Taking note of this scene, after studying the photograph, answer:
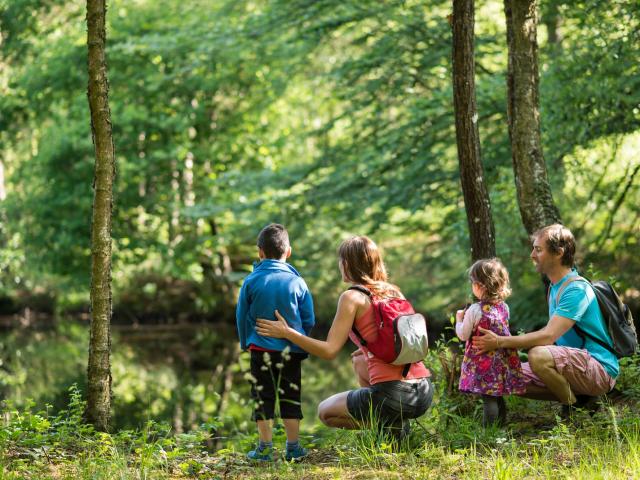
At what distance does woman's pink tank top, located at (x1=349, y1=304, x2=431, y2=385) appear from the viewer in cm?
489

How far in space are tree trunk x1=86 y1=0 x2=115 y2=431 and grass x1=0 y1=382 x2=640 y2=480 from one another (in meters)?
0.17

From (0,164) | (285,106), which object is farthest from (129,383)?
(0,164)

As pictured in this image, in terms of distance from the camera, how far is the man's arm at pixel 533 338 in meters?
5.14

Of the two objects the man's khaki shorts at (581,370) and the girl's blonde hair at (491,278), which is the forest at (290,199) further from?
the girl's blonde hair at (491,278)

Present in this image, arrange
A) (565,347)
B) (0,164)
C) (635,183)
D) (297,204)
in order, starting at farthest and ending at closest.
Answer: (0,164)
(297,204)
(635,183)
(565,347)

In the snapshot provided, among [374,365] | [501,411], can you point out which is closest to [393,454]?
[374,365]

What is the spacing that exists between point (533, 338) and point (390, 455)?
115 centimetres

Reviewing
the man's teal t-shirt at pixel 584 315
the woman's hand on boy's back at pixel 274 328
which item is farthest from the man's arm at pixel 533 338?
the woman's hand on boy's back at pixel 274 328

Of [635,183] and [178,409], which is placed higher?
[635,183]

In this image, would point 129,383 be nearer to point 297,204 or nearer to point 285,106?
point 297,204

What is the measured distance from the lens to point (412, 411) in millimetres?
4969

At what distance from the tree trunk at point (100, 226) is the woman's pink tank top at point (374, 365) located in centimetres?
163

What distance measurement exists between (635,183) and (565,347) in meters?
7.85

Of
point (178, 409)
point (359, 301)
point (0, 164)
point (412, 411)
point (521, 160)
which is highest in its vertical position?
point (0, 164)
